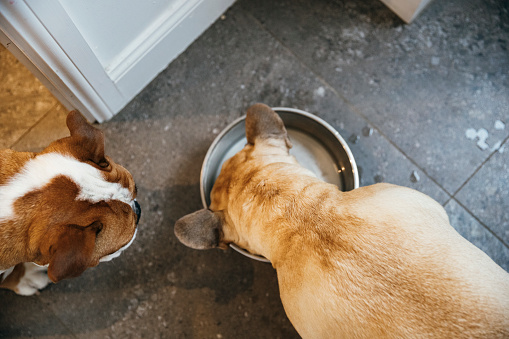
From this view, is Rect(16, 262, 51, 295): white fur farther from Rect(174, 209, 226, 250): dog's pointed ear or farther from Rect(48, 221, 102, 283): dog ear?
Rect(174, 209, 226, 250): dog's pointed ear

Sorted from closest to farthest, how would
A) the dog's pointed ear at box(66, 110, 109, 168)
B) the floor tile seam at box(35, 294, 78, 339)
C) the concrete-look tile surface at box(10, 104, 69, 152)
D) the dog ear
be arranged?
the dog ear, the dog's pointed ear at box(66, 110, 109, 168), the floor tile seam at box(35, 294, 78, 339), the concrete-look tile surface at box(10, 104, 69, 152)

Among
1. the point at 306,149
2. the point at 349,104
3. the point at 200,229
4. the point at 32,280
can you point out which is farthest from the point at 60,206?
the point at 349,104

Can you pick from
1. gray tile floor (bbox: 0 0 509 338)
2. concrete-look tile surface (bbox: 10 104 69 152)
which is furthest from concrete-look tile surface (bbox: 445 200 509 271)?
concrete-look tile surface (bbox: 10 104 69 152)

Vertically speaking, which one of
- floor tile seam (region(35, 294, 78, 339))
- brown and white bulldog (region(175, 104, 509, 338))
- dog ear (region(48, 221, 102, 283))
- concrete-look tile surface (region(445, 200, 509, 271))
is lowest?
concrete-look tile surface (region(445, 200, 509, 271))

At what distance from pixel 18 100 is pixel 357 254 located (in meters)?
3.01

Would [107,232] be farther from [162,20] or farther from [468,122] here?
[468,122]

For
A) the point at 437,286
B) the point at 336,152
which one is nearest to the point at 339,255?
the point at 437,286

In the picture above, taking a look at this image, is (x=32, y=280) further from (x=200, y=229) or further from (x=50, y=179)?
(x=200, y=229)

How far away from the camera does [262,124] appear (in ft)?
7.34

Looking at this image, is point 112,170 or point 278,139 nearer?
point 112,170

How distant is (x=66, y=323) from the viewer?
9.21 feet

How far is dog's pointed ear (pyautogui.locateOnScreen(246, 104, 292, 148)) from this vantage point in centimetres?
224

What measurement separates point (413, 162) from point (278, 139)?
1.38 metres

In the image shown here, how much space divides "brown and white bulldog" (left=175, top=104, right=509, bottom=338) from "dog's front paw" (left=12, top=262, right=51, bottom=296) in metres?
1.36
